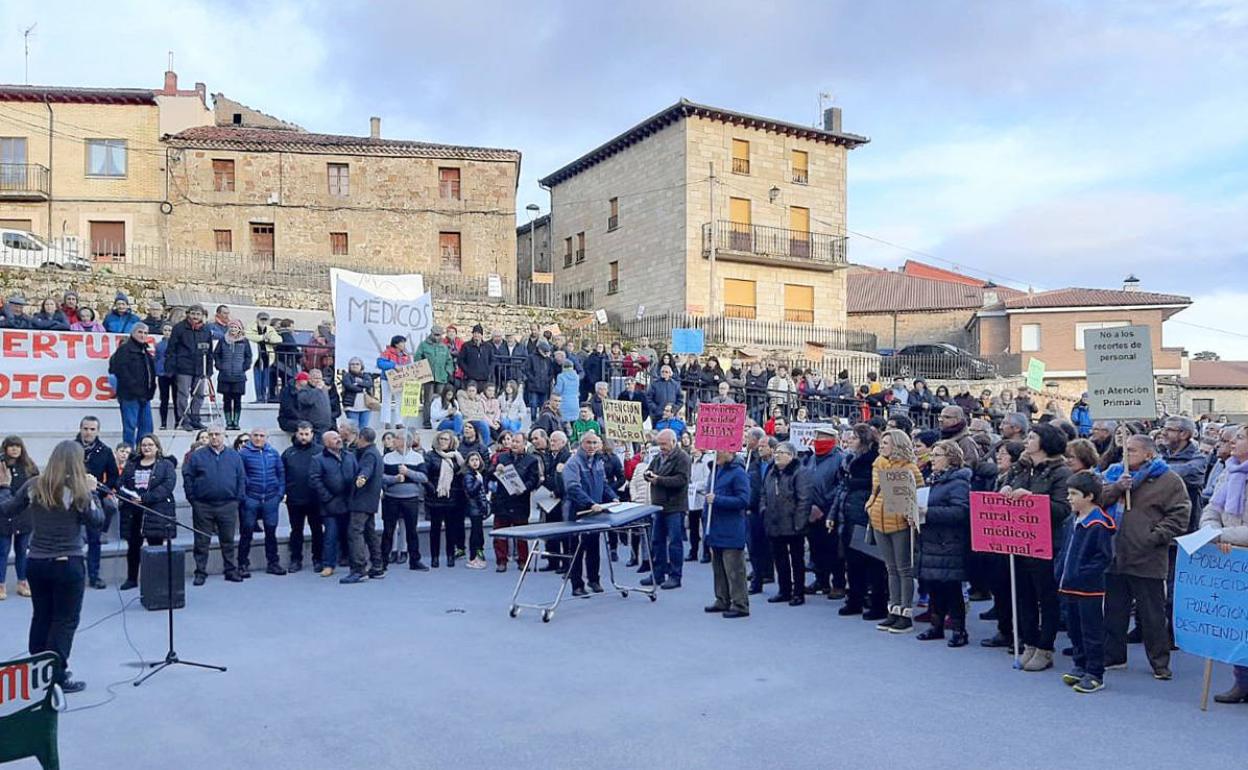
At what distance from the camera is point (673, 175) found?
118ft

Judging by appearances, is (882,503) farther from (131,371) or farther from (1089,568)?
(131,371)

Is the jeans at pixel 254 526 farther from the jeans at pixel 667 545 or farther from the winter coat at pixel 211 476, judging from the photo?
the jeans at pixel 667 545

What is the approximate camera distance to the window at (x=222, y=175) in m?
35.7

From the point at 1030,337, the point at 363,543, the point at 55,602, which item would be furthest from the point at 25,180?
the point at 1030,337

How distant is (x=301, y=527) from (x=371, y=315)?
5252 mm

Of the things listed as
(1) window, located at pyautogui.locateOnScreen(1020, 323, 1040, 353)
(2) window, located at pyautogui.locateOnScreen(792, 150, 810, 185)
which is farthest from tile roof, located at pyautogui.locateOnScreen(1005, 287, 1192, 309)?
(2) window, located at pyautogui.locateOnScreen(792, 150, 810, 185)

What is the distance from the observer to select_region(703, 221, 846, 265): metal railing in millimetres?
35953

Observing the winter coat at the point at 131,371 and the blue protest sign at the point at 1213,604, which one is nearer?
the blue protest sign at the point at 1213,604

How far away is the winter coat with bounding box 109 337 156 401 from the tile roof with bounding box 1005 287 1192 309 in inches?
1523

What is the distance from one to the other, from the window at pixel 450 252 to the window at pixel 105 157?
12.1 meters

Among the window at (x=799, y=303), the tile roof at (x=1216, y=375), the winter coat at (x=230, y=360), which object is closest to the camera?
the winter coat at (x=230, y=360)

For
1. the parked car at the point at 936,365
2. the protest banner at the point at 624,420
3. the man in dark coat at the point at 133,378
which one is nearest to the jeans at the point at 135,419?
the man in dark coat at the point at 133,378

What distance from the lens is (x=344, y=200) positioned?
36.6 meters

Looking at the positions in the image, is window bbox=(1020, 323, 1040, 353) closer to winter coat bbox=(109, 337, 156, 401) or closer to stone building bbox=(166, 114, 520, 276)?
stone building bbox=(166, 114, 520, 276)
